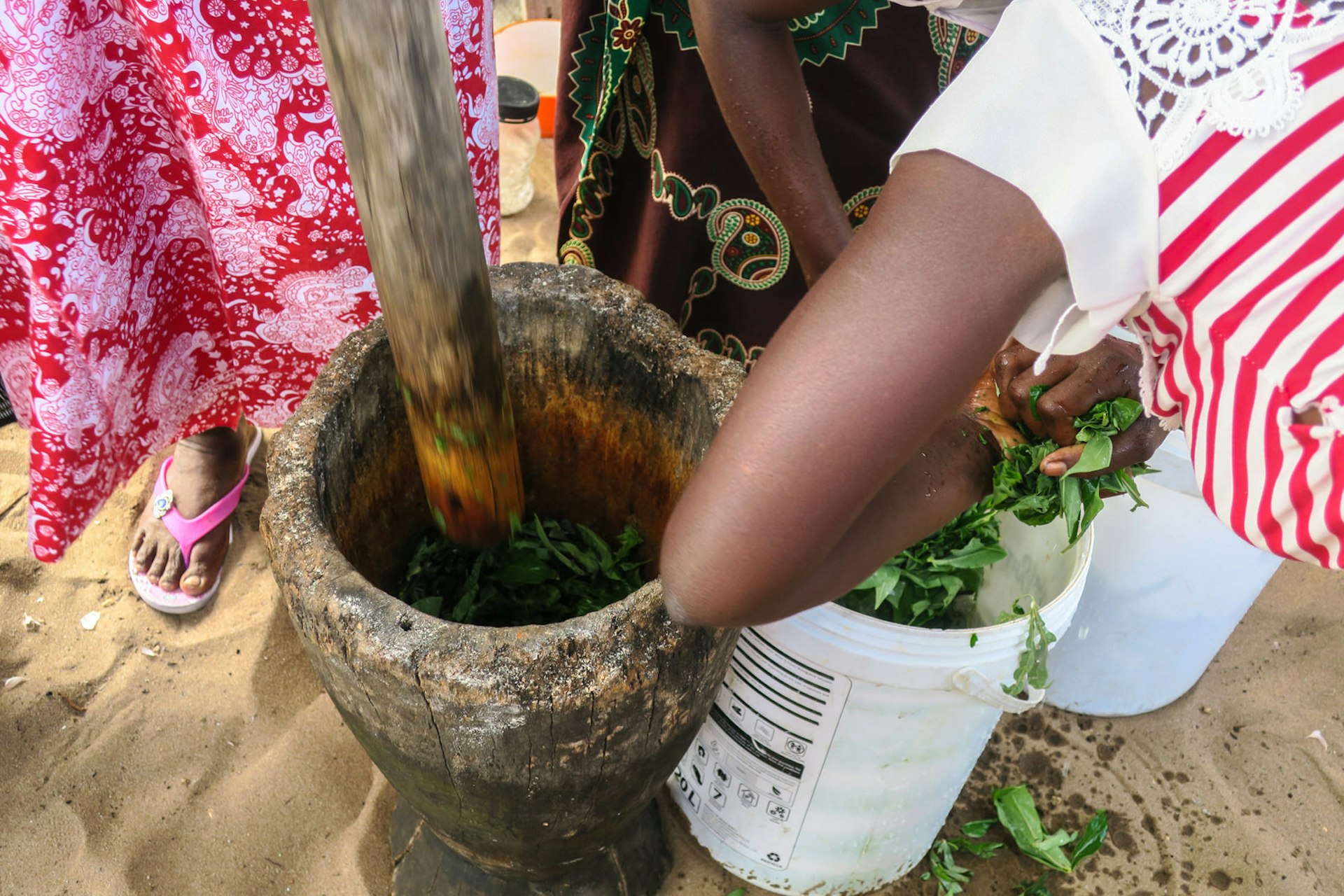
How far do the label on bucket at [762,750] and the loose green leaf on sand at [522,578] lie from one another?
0.24 m

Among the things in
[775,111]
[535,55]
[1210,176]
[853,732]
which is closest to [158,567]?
[853,732]

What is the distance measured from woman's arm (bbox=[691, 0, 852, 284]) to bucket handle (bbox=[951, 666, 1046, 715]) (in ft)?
2.08

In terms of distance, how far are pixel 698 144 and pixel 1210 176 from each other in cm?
129

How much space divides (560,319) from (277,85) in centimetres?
59

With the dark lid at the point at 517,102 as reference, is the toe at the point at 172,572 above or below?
below

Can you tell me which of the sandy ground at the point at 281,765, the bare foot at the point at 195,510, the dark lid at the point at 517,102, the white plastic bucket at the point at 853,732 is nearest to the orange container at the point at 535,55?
the dark lid at the point at 517,102

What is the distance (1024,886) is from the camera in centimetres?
187

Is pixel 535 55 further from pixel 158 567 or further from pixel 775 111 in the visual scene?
pixel 775 111

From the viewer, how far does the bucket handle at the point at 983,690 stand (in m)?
1.42

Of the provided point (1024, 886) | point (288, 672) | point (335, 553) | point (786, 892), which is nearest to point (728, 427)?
point (335, 553)

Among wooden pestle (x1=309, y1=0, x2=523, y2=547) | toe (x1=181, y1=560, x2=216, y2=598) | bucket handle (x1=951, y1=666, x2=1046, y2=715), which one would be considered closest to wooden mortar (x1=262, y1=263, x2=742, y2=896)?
wooden pestle (x1=309, y1=0, x2=523, y2=547)

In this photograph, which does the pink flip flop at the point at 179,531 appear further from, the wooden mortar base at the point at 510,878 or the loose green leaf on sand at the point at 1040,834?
the loose green leaf on sand at the point at 1040,834

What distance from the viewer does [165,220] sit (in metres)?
1.78

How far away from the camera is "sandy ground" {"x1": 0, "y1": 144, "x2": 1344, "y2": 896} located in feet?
5.98
